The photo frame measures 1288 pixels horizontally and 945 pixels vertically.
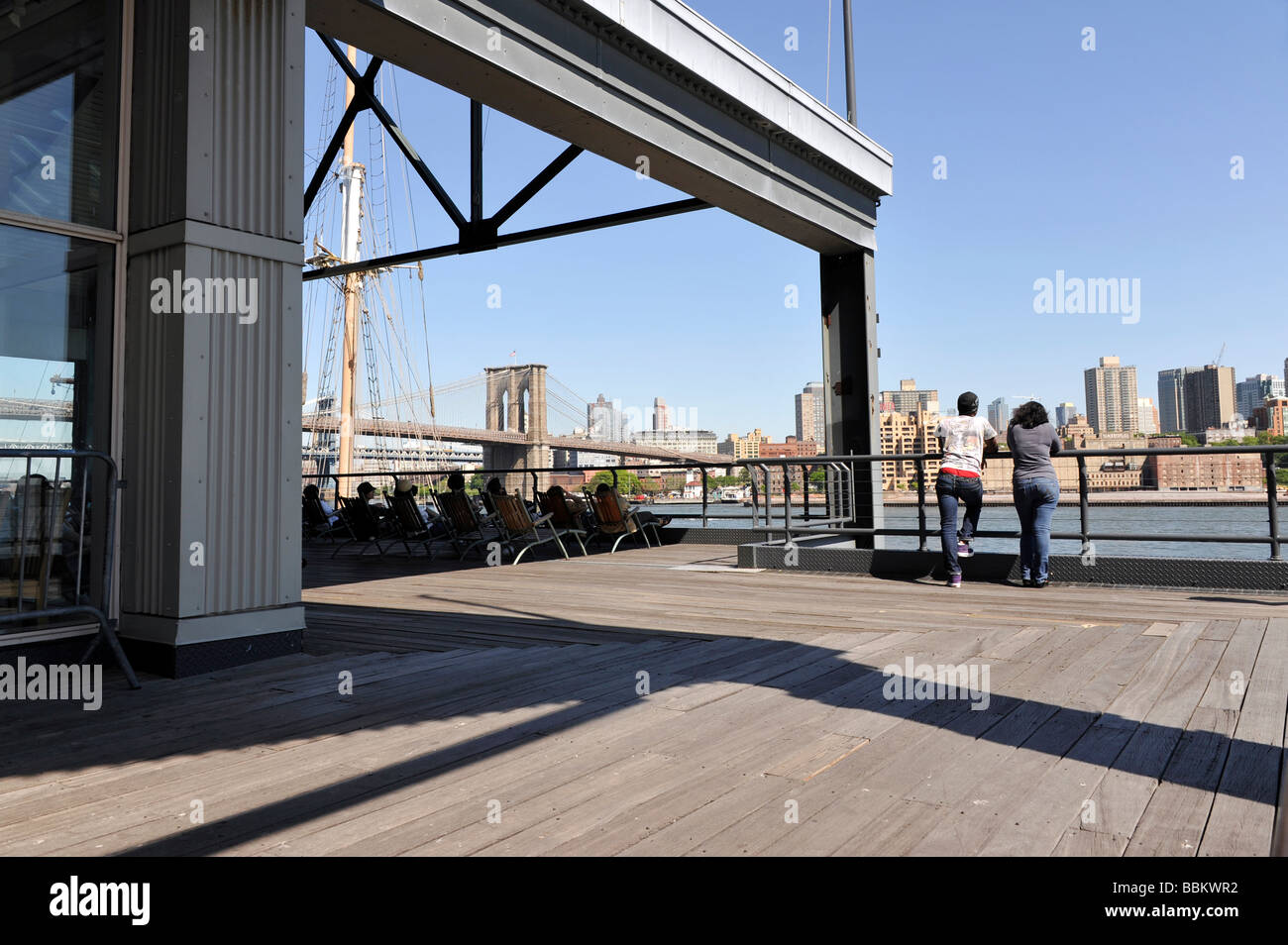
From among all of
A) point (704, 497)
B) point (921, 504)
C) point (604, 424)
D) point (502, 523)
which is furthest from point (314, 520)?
point (604, 424)

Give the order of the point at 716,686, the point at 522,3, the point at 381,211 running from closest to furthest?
the point at 716,686 → the point at 522,3 → the point at 381,211

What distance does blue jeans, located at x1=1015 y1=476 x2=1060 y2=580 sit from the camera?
6.13 m

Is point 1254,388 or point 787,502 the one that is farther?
point 1254,388

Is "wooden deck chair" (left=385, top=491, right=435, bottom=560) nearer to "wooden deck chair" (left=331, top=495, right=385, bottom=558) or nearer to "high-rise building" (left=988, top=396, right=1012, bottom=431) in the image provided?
"wooden deck chair" (left=331, top=495, right=385, bottom=558)

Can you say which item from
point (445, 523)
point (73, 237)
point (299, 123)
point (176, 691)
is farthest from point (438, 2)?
point (445, 523)

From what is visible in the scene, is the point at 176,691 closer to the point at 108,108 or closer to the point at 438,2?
the point at 108,108

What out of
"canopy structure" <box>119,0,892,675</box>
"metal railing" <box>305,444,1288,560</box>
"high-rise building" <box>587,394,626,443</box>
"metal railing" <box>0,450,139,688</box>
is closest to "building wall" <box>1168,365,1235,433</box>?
"high-rise building" <box>587,394,626,443</box>

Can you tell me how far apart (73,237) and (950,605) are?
16.3 feet

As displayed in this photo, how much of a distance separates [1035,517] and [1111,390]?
140 m

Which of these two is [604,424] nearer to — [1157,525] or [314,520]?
[314,520]

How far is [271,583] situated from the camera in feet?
12.9

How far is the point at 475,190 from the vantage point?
7824 millimetres

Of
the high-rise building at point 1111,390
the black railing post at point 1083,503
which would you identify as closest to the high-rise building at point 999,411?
the high-rise building at point 1111,390

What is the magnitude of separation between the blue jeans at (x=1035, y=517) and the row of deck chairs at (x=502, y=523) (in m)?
4.90
